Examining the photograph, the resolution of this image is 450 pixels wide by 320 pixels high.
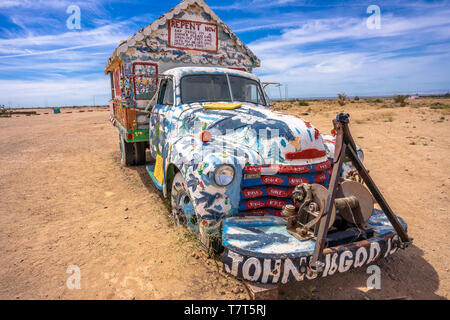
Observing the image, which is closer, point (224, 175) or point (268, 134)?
point (224, 175)

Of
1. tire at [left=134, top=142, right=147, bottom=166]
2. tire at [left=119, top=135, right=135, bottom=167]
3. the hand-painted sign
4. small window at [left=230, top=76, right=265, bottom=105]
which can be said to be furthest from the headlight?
tire at [left=119, top=135, right=135, bottom=167]

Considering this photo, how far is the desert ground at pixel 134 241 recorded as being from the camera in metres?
2.72

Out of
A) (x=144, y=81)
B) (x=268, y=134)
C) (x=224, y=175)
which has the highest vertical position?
(x=144, y=81)

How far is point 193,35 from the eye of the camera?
671 centimetres

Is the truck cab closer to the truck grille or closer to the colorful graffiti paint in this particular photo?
the truck grille

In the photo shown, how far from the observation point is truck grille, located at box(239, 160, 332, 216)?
9.30 feet

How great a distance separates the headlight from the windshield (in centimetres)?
205

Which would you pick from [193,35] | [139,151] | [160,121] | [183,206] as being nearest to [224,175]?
[183,206]

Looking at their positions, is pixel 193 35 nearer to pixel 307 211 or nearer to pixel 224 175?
pixel 224 175

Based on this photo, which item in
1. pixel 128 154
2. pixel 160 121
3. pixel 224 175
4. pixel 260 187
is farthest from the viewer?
pixel 128 154

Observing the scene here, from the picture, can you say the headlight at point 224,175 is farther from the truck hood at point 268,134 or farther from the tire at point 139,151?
the tire at point 139,151

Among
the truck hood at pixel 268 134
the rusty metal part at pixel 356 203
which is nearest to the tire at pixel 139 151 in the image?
the truck hood at pixel 268 134

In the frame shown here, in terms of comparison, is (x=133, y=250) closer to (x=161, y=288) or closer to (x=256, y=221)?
(x=161, y=288)

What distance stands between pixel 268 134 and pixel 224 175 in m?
0.81
